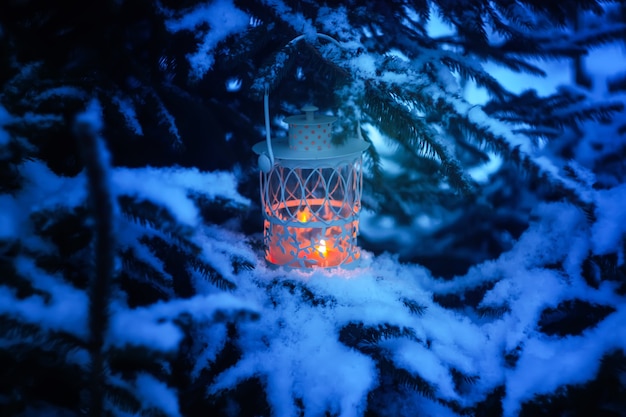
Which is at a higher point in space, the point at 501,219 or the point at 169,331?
the point at 501,219

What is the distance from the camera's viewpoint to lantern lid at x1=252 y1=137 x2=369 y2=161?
3.54 ft

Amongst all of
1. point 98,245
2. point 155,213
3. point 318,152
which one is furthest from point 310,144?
point 98,245

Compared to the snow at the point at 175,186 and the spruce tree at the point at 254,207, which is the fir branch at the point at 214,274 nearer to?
the spruce tree at the point at 254,207

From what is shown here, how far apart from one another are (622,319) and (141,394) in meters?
0.65

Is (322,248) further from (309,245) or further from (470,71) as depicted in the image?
(470,71)

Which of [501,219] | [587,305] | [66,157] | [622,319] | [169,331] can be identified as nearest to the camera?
[169,331]

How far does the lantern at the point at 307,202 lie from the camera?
43.0 inches

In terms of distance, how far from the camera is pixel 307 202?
118 cm

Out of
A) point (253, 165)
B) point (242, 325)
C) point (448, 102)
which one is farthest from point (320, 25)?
point (242, 325)

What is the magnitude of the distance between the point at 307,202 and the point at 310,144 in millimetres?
142

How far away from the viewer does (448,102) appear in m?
0.85

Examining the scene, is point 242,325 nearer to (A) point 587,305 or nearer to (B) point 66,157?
(B) point 66,157

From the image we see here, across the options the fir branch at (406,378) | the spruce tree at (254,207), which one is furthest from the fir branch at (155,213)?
the fir branch at (406,378)

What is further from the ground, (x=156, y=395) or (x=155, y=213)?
(x=155, y=213)
